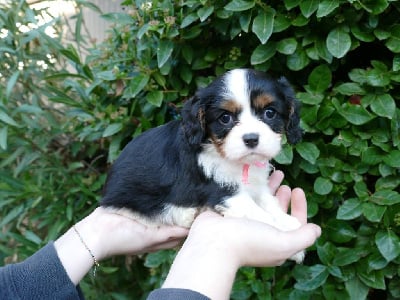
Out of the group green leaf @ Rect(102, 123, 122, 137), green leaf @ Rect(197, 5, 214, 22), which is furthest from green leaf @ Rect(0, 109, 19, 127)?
green leaf @ Rect(197, 5, 214, 22)

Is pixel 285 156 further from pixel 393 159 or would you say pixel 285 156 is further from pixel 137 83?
pixel 137 83

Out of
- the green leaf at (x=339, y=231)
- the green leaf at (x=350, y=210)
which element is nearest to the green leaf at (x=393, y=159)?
the green leaf at (x=350, y=210)

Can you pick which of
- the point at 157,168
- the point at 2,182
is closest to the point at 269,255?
the point at 157,168

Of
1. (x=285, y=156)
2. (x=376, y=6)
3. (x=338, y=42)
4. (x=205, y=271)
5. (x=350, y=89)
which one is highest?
Result: (x=376, y=6)

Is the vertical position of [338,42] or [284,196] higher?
[338,42]

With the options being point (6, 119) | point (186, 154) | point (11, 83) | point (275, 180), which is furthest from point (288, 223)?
point (11, 83)

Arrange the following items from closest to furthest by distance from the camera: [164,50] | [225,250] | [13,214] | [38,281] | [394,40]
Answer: [225,250] → [38,281] → [394,40] → [164,50] → [13,214]
